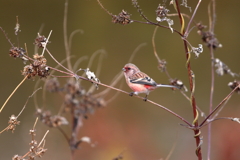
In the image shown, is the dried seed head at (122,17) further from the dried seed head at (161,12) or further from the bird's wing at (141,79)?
the bird's wing at (141,79)

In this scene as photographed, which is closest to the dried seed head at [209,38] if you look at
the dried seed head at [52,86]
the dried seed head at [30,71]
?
the dried seed head at [52,86]

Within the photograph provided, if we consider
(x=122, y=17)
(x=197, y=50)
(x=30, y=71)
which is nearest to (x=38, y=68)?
(x=30, y=71)

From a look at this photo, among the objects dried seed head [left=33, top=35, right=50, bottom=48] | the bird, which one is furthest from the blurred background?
dried seed head [left=33, top=35, right=50, bottom=48]

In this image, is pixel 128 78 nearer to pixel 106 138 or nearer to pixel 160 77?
pixel 106 138

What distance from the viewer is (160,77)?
5.30 m

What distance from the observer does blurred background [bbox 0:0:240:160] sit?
4.93 metres

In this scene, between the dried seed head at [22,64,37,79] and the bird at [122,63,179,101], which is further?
the bird at [122,63,179,101]

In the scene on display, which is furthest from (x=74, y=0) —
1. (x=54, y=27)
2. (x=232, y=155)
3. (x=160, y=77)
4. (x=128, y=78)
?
(x=232, y=155)

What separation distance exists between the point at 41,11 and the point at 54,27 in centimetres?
31

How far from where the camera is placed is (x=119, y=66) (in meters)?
5.25

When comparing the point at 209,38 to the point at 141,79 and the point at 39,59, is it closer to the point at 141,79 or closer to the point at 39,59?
the point at 141,79

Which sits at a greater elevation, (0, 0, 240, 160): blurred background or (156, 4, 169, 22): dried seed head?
(0, 0, 240, 160): blurred background

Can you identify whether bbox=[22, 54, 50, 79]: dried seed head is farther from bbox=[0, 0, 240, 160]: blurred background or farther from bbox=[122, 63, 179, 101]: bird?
bbox=[0, 0, 240, 160]: blurred background

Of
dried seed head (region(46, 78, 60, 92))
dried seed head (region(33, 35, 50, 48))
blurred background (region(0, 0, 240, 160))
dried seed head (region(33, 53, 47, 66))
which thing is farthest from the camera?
blurred background (region(0, 0, 240, 160))
